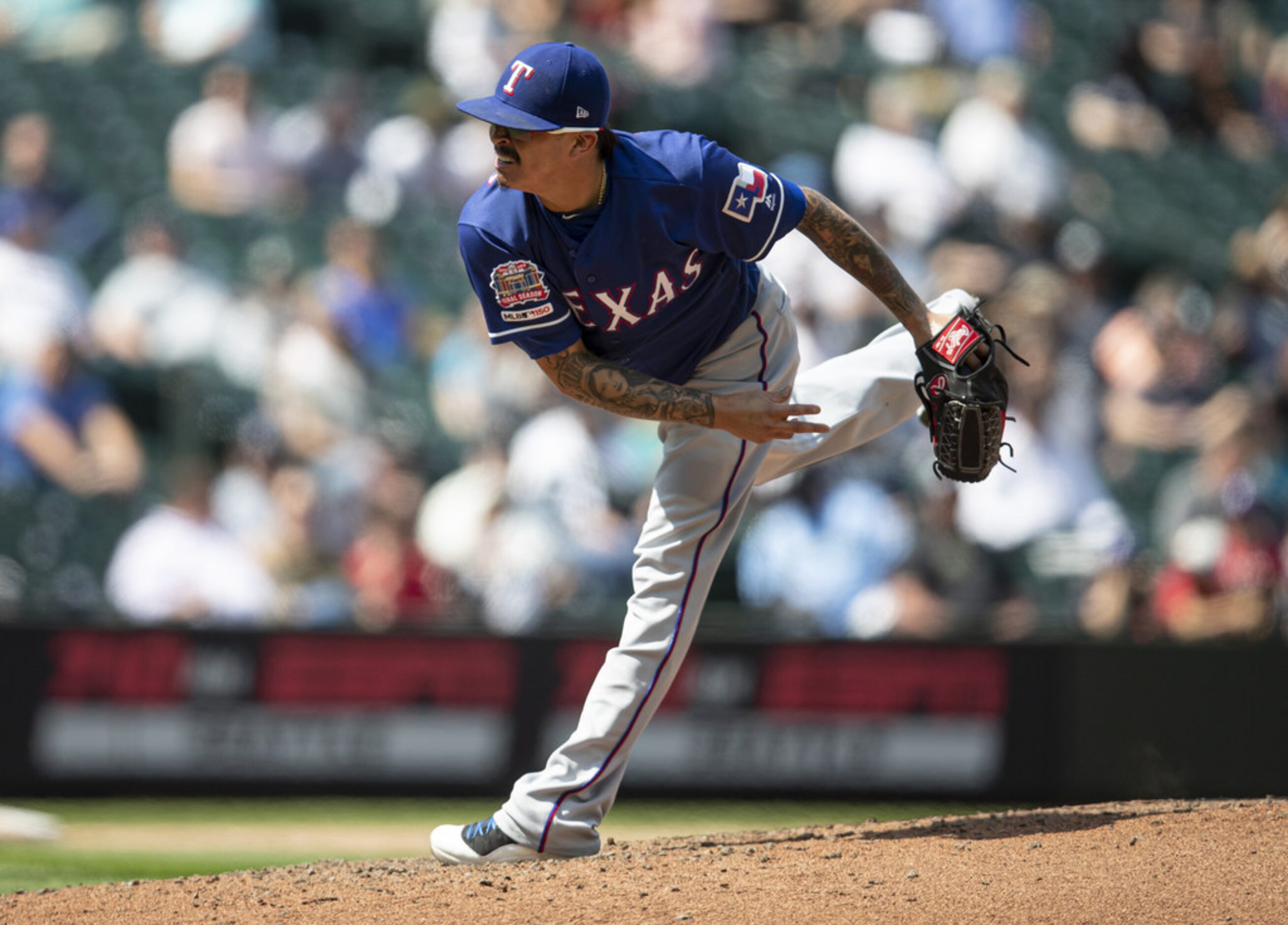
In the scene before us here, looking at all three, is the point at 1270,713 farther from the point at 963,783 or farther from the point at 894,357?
the point at 894,357

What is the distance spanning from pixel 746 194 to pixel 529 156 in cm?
56

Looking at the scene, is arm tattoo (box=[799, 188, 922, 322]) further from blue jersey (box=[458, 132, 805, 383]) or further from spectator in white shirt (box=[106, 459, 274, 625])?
spectator in white shirt (box=[106, 459, 274, 625])

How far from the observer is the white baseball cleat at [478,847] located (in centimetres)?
412

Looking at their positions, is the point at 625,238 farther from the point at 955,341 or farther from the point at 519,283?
the point at 955,341

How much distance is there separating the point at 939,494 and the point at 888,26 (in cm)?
431

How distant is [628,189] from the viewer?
391cm

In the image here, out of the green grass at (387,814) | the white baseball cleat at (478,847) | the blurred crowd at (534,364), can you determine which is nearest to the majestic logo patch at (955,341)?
the white baseball cleat at (478,847)

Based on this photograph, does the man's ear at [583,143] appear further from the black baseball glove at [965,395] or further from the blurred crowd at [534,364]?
the blurred crowd at [534,364]

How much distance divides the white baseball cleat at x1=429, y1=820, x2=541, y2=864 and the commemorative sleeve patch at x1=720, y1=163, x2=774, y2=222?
5.58ft

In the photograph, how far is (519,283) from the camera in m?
3.93

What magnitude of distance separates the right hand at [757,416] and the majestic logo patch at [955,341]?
50 centimetres

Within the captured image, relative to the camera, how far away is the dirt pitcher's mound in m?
3.51

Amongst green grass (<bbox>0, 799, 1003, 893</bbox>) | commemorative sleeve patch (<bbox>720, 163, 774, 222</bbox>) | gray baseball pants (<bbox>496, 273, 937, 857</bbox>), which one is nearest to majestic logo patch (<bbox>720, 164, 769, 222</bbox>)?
commemorative sleeve patch (<bbox>720, 163, 774, 222</bbox>)

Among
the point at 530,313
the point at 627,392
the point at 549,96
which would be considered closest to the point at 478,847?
the point at 627,392
